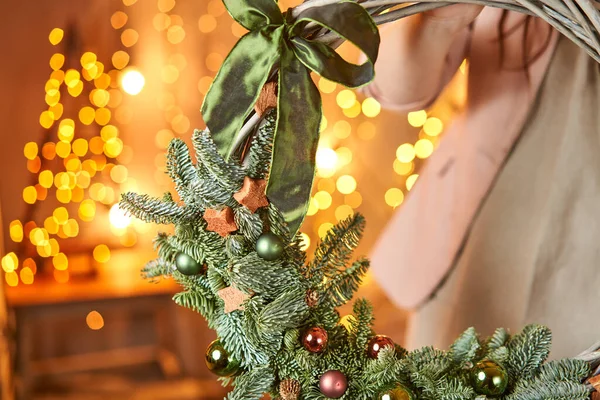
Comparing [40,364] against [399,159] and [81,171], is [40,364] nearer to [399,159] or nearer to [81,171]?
[81,171]

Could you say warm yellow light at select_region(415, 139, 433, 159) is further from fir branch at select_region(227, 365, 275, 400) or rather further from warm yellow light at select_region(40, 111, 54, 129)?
warm yellow light at select_region(40, 111, 54, 129)

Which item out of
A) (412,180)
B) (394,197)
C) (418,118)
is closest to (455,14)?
(412,180)

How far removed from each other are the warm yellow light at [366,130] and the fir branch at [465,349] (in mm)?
1220

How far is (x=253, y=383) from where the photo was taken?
49 centimetres

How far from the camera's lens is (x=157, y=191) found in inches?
107

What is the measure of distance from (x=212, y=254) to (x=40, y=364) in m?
2.50

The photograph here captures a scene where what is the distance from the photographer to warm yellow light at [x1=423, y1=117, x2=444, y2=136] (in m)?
1.20

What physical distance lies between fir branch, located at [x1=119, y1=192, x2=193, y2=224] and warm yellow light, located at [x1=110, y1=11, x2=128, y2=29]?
94.1 inches

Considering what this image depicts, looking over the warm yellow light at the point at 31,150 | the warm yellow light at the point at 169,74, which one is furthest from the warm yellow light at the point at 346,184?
the warm yellow light at the point at 31,150

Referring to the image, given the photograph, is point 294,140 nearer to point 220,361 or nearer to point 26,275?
point 220,361

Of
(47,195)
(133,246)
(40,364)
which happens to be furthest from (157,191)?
(40,364)

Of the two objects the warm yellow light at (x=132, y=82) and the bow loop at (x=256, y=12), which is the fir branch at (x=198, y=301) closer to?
the bow loop at (x=256, y=12)

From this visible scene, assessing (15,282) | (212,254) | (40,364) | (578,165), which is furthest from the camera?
(40,364)

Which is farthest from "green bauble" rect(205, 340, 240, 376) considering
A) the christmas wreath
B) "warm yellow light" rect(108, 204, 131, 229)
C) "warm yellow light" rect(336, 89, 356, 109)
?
"warm yellow light" rect(108, 204, 131, 229)
